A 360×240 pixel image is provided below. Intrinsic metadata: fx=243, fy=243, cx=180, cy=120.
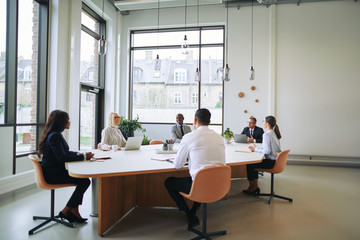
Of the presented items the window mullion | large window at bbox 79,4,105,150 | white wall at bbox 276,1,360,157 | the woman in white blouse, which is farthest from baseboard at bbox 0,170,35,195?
white wall at bbox 276,1,360,157

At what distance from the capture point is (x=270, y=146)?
12.1 ft

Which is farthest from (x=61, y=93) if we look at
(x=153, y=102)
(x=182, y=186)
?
(x=182, y=186)

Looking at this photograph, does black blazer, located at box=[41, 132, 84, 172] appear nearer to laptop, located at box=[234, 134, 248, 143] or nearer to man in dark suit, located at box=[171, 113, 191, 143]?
man in dark suit, located at box=[171, 113, 191, 143]

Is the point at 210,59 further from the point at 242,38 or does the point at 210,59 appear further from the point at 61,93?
the point at 61,93

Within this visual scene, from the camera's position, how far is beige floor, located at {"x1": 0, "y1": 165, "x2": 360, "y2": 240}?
8.64 ft

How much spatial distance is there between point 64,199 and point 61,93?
2271mm

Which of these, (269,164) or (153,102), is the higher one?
(153,102)

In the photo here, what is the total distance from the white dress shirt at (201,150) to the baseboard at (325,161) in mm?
4928

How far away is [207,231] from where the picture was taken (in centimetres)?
273

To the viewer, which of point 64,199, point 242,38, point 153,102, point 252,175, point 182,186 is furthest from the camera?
point 153,102

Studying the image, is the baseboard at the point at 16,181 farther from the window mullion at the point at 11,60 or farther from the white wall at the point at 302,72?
the white wall at the point at 302,72

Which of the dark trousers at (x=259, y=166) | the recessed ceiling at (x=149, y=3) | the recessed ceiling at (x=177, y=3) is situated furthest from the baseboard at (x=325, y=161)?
the recessed ceiling at (x=149, y=3)

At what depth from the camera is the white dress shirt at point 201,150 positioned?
241cm

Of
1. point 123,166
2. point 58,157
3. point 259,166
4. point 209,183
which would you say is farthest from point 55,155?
point 259,166
